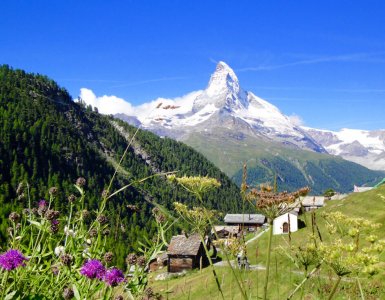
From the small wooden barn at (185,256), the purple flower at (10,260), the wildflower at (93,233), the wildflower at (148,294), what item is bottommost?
the small wooden barn at (185,256)

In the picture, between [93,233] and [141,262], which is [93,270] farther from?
[93,233]

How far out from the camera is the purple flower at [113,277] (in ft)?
10.9

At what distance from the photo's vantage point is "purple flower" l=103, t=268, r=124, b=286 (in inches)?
131

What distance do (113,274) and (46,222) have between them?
1.44 m

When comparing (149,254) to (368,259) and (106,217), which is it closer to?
(106,217)

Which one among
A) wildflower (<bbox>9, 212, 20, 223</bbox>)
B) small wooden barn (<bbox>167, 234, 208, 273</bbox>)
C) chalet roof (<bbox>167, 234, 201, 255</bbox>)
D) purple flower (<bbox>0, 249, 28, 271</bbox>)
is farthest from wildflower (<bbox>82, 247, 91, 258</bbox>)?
small wooden barn (<bbox>167, 234, 208, 273</bbox>)

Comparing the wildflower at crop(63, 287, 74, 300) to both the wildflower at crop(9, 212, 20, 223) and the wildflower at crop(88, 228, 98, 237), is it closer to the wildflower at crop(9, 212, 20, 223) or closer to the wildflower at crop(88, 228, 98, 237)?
the wildflower at crop(88, 228, 98, 237)

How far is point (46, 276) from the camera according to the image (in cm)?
400

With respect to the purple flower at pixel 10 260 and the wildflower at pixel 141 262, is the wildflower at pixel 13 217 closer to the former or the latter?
the purple flower at pixel 10 260

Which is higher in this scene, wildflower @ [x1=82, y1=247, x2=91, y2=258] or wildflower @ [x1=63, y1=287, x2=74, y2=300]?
wildflower @ [x1=82, y1=247, x2=91, y2=258]

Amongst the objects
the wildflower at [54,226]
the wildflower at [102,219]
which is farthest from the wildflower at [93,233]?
the wildflower at [54,226]

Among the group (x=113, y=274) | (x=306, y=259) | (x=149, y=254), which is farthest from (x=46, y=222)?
(x=306, y=259)

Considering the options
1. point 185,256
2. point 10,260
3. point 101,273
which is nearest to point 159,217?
point 101,273

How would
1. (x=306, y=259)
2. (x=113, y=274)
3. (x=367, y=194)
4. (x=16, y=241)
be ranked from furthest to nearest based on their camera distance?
(x=367, y=194) < (x=306, y=259) < (x=16, y=241) < (x=113, y=274)
